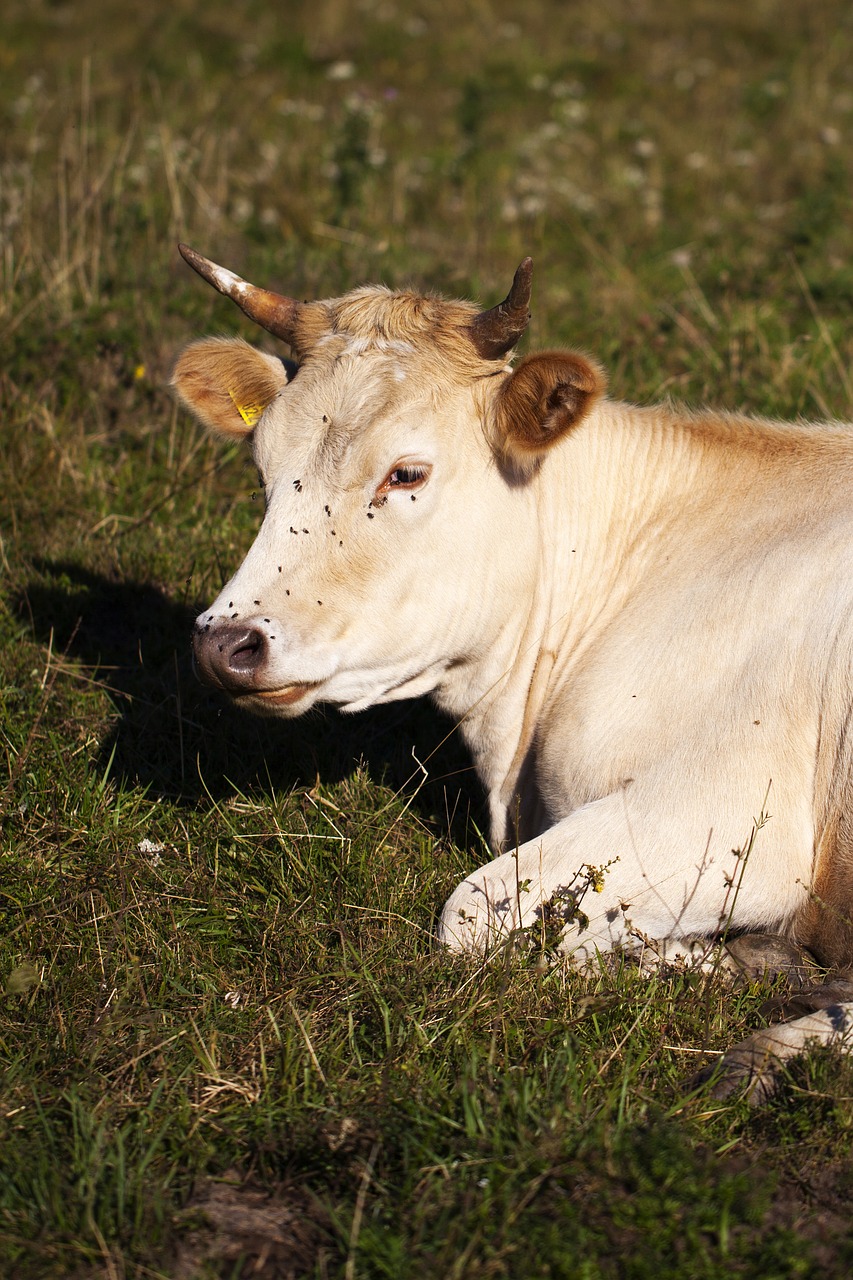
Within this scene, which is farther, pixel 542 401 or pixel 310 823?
pixel 310 823

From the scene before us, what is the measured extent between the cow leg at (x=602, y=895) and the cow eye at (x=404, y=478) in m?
1.14

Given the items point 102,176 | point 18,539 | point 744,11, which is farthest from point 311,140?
point 744,11

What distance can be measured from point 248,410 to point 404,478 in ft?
3.55

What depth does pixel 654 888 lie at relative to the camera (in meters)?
3.84

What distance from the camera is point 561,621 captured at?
15.0ft

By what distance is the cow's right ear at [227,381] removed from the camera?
4.68 meters

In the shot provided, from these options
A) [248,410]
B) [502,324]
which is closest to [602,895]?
[502,324]

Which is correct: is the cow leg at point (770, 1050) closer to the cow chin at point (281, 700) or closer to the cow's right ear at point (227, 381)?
the cow chin at point (281, 700)

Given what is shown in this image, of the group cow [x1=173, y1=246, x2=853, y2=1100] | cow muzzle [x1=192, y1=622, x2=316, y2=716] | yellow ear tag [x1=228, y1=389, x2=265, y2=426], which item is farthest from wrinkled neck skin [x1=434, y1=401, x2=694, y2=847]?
yellow ear tag [x1=228, y1=389, x2=265, y2=426]

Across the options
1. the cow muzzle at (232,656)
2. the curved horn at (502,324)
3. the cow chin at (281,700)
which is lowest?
the cow chin at (281,700)

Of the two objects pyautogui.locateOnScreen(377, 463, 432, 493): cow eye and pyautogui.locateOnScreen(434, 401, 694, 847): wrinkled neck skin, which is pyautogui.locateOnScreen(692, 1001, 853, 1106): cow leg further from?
pyautogui.locateOnScreen(377, 463, 432, 493): cow eye

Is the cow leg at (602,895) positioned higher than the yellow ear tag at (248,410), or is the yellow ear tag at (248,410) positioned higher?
the yellow ear tag at (248,410)

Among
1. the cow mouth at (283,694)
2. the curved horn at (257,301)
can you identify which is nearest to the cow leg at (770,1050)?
the cow mouth at (283,694)

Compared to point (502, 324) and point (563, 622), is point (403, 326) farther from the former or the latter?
point (563, 622)
